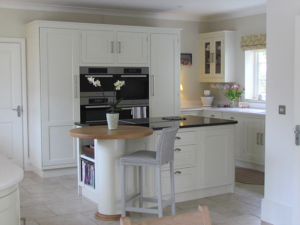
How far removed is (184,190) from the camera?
405 cm

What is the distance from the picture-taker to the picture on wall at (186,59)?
6.89 m

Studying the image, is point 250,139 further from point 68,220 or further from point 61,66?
point 68,220

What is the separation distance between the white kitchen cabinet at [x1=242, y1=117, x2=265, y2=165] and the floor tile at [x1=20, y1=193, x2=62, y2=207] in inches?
115

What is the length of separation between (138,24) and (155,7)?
1.81 feet

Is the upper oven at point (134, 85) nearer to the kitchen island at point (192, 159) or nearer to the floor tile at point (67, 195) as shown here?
the kitchen island at point (192, 159)

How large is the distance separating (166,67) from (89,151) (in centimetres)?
248

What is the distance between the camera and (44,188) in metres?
4.73

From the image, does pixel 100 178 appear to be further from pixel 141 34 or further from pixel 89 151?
pixel 141 34

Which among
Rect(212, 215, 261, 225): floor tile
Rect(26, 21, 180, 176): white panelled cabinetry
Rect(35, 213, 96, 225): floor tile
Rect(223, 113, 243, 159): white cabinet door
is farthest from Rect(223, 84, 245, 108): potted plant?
Rect(35, 213, 96, 225): floor tile

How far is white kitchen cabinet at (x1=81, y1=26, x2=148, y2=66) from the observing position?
5.40m

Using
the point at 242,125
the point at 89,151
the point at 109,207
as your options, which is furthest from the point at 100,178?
the point at 242,125

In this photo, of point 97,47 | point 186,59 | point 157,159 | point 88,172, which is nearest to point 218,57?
point 186,59

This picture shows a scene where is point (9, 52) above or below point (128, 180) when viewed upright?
above

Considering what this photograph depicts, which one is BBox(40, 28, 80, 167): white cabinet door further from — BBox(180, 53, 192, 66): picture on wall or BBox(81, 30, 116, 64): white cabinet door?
BBox(180, 53, 192, 66): picture on wall
